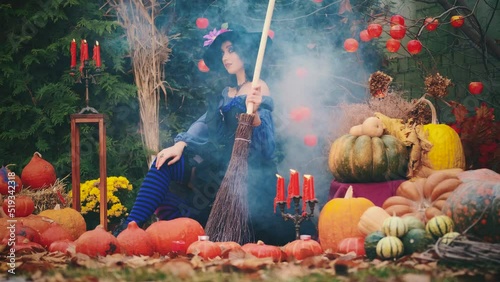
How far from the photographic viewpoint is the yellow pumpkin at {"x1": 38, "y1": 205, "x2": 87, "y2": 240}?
18.2 ft

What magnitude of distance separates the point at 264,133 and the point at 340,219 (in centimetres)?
97

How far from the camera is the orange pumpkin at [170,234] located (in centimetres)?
501

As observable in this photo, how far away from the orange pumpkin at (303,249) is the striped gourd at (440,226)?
80 centimetres

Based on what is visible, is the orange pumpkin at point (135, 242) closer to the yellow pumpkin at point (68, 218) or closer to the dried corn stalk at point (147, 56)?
the yellow pumpkin at point (68, 218)

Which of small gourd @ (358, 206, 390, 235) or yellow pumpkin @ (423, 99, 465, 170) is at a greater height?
yellow pumpkin @ (423, 99, 465, 170)

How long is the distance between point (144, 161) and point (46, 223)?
192cm

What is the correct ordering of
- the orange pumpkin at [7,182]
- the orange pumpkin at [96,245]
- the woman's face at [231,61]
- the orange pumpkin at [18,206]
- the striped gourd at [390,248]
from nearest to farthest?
the striped gourd at [390,248] → the orange pumpkin at [96,245] → the orange pumpkin at [18,206] → the orange pumpkin at [7,182] → the woman's face at [231,61]

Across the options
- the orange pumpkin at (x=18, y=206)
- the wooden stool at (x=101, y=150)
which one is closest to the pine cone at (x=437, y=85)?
the wooden stool at (x=101, y=150)

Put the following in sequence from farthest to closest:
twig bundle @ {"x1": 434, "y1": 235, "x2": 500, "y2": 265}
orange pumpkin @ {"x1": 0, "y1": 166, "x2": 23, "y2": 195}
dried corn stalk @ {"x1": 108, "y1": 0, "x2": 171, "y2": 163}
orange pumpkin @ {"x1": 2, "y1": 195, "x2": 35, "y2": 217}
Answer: dried corn stalk @ {"x1": 108, "y1": 0, "x2": 171, "y2": 163}
orange pumpkin @ {"x1": 0, "y1": 166, "x2": 23, "y2": 195}
orange pumpkin @ {"x1": 2, "y1": 195, "x2": 35, "y2": 217}
twig bundle @ {"x1": 434, "y1": 235, "x2": 500, "y2": 265}

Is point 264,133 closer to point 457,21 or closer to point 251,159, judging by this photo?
point 251,159

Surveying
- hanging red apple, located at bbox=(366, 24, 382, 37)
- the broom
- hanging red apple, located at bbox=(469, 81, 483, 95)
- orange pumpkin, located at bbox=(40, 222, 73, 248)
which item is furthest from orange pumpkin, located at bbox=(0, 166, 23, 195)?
hanging red apple, located at bbox=(469, 81, 483, 95)

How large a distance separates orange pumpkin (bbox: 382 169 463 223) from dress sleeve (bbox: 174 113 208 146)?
5.18ft

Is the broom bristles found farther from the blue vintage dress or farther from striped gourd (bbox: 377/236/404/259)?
striped gourd (bbox: 377/236/404/259)

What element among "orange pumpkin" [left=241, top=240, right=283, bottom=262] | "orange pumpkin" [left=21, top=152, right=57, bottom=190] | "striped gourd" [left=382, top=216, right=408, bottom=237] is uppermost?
"orange pumpkin" [left=21, top=152, right=57, bottom=190]
